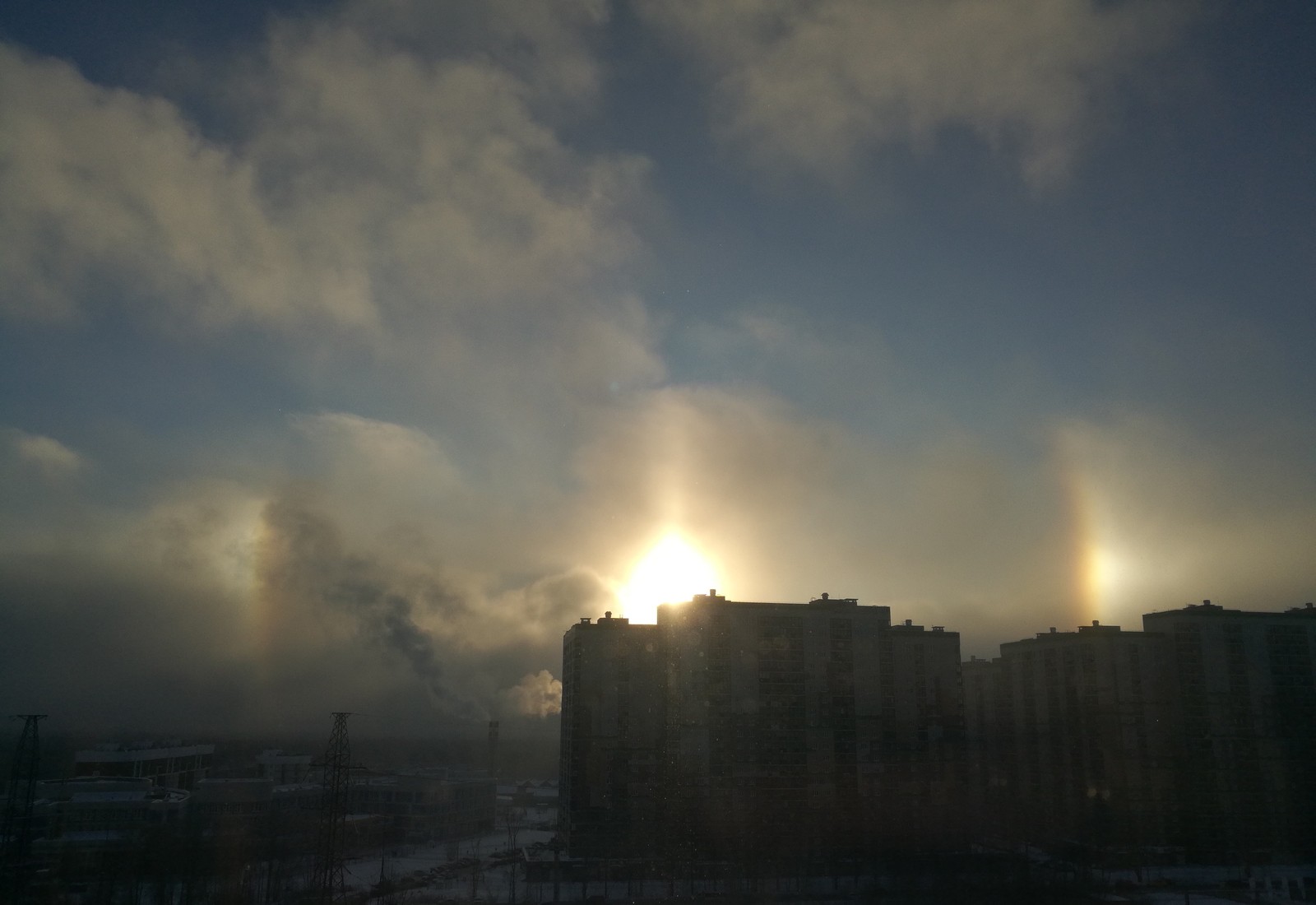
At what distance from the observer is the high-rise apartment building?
2786 cm

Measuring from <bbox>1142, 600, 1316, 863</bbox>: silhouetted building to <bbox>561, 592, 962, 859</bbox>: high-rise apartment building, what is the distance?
894cm

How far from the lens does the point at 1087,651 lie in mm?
33094

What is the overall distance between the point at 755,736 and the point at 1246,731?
715 inches

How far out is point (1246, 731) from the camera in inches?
1208

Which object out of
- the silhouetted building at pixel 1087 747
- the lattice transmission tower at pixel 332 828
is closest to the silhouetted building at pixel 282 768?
the lattice transmission tower at pixel 332 828

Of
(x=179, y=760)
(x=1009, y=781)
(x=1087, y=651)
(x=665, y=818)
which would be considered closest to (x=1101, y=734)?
(x=1087, y=651)

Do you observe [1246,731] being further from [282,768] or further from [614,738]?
[282,768]

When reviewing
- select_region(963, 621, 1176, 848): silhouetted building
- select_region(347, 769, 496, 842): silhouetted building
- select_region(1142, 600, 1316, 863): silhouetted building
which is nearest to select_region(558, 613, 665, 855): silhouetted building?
select_region(347, 769, 496, 842): silhouetted building

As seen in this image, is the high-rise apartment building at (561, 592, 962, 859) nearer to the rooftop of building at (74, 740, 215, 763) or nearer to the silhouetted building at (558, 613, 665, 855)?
the silhouetted building at (558, 613, 665, 855)

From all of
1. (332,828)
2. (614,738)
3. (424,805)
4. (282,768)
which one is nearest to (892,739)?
(614,738)

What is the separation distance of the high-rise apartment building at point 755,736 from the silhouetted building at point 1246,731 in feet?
29.3

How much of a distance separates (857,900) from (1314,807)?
18.6 metres

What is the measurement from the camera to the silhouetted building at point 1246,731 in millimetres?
30281

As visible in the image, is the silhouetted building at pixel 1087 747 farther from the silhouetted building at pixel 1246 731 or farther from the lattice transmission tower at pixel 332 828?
the lattice transmission tower at pixel 332 828
